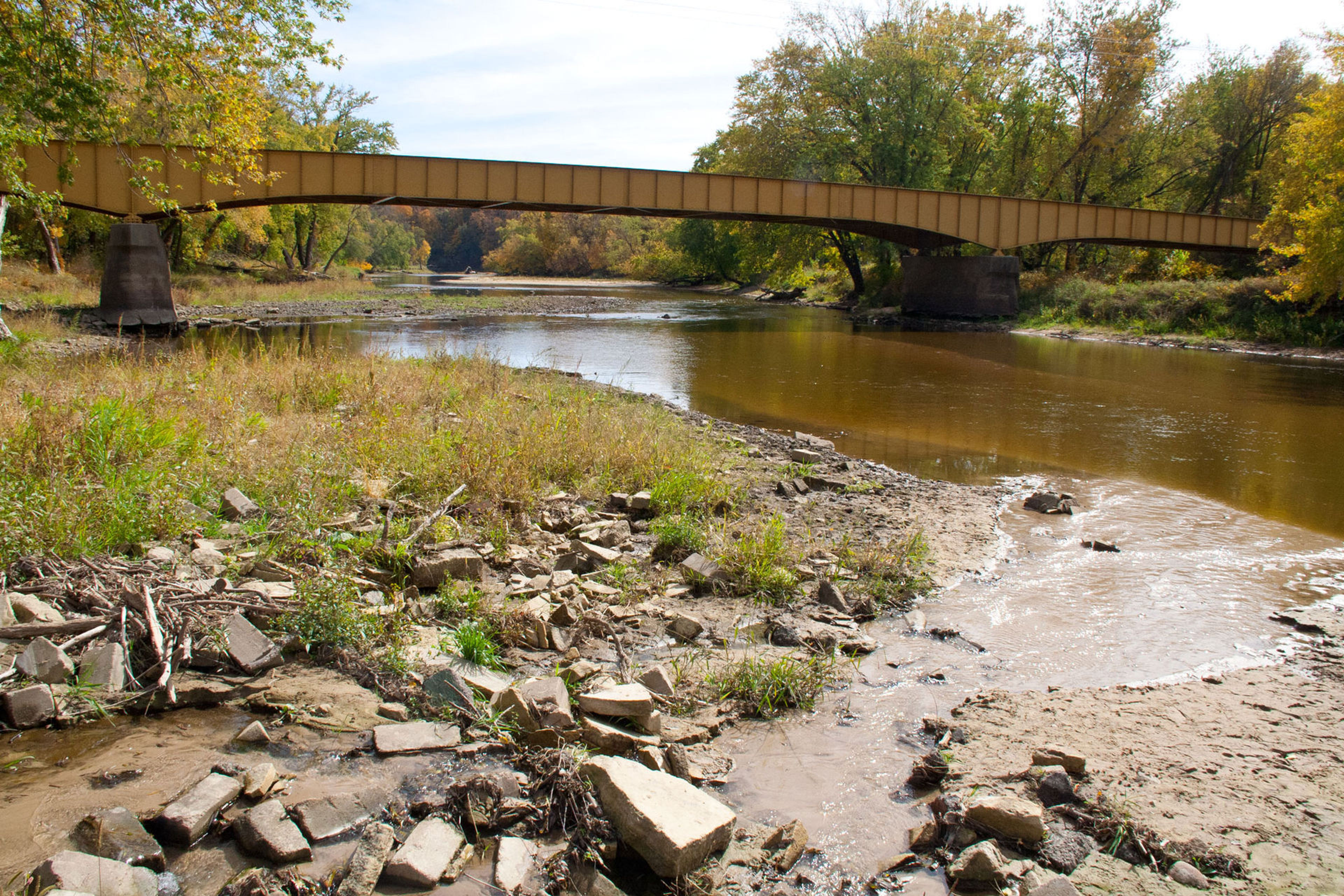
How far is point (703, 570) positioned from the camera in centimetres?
659

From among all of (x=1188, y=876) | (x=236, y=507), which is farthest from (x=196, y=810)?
(x=1188, y=876)

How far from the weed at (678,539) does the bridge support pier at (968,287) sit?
39937mm

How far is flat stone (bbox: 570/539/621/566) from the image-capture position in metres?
6.62

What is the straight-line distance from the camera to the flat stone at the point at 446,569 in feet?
19.0

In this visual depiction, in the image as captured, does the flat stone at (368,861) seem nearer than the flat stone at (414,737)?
Yes

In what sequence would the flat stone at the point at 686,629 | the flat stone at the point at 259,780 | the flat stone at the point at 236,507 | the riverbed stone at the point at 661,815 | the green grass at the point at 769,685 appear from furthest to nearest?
1. the flat stone at the point at 236,507
2. the flat stone at the point at 686,629
3. the green grass at the point at 769,685
4. the flat stone at the point at 259,780
5. the riverbed stone at the point at 661,815

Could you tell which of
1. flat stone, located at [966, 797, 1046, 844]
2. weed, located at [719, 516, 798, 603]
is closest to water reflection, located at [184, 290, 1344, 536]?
weed, located at [719, 516, 798, 603]

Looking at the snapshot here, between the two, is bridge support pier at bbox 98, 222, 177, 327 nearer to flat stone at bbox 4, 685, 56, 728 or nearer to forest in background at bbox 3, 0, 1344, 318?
forest in background at bbox 3, 0, 1344, 318

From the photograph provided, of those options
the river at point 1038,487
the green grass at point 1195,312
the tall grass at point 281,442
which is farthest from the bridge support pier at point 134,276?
the green grass at point 1195,312

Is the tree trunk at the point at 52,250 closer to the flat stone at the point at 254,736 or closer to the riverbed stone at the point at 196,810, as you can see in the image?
the flat stone at the point at 254,736

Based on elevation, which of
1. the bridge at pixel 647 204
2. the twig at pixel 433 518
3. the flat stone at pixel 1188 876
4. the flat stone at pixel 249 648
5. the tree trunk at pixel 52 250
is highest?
the bridge at pixel 647 204

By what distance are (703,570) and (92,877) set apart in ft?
14.5

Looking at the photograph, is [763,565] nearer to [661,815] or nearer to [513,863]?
[661,815]

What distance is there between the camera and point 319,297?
1841 inches
